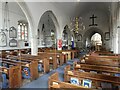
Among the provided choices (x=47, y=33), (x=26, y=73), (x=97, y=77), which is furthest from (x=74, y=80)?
(x=47, y=33)

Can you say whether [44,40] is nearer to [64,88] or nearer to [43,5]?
[43,5]

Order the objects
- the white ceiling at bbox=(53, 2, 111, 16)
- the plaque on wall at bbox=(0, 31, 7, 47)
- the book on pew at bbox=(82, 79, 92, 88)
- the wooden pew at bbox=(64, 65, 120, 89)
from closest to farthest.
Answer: the wooden pew at bbox=(64, 65, 120, 89) → the book on pew at bbox=(82, 79, 92, 88) → the plaque on wall at bbox=(0, 31, 7, 47) → the white ceiling at bbox=(53, 2, 111, 16)

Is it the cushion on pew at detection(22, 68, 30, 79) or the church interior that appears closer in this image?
the church interior

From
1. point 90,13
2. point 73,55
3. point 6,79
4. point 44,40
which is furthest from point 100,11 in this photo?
point 6,79

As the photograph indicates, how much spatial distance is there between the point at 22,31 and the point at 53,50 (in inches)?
158

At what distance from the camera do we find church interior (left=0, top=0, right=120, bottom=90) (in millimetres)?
3477

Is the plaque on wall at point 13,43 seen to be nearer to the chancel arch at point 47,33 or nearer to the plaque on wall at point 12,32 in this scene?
the plaque on wall at point 12,32

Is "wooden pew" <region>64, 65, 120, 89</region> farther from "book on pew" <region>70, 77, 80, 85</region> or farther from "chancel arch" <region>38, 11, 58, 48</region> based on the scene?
"chancel arch" <region>38, 11, 58, 48</region>

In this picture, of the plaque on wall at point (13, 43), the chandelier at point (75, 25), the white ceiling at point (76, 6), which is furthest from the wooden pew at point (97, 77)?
the chandelier at point (75, 25)

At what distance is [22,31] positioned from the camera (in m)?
13.0

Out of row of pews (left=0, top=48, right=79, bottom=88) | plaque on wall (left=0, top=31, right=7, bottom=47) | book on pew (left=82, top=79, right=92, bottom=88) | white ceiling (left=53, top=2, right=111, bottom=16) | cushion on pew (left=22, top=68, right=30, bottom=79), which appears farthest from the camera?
white ceiling (left=53, top=2, right=111, bottom=16)

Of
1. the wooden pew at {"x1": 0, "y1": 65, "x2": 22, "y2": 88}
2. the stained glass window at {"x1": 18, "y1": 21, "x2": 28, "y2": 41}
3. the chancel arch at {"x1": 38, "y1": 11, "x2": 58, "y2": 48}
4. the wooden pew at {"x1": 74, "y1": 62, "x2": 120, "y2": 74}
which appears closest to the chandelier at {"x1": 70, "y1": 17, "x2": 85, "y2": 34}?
the chancel arch at {"x1": 38, "y1": 11, "x2": 58, "y2": 48}

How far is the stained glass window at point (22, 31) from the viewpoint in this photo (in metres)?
12.6

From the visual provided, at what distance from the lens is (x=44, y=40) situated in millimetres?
16594
